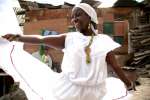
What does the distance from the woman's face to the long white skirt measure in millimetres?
488

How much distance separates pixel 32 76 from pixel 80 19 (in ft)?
2.34

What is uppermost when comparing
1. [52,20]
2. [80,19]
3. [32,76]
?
[80,19]

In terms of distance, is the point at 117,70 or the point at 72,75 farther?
the point at 117,70

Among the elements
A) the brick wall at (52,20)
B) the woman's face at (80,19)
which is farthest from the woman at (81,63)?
the brick wall at (52,20)

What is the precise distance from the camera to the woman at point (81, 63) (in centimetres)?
349

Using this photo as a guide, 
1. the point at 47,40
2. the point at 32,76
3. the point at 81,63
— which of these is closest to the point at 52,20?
the point at 32,76

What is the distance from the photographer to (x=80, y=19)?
12.0ft

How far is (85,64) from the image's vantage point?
3.49 metres

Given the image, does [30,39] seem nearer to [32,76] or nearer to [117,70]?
[32,76]

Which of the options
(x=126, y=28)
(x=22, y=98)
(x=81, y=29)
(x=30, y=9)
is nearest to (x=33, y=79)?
(x=81, y=29)

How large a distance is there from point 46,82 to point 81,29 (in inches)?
23.4

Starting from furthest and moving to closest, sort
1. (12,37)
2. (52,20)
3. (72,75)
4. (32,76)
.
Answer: (52,20) → (32,76) → (12,37) → (72,75)

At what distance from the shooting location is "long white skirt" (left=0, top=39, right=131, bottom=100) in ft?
12.1

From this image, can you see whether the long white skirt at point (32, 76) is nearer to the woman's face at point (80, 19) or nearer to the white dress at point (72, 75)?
the white dress at point (72, 75)
